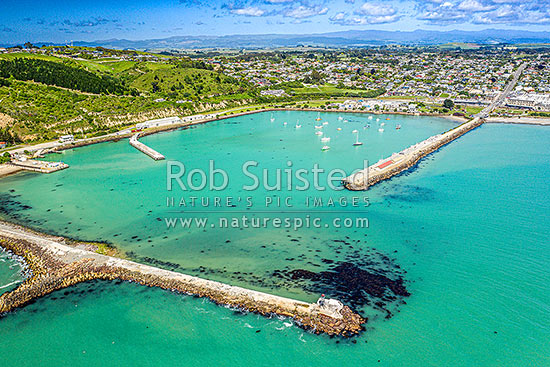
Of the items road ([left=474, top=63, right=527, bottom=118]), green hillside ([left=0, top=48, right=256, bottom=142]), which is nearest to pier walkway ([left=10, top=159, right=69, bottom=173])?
green hillside ([left=0, top=48, right=256, bottom=142])

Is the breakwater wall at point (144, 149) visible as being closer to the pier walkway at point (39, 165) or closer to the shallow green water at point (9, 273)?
the pier walkway at point (39, 165)

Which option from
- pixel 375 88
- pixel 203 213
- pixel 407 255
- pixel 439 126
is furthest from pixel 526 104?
pixel 203 213

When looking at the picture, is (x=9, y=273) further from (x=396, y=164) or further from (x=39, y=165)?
(x=396, y=164)

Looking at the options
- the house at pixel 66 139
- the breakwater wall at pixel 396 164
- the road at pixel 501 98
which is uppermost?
the road at pixel 501 98

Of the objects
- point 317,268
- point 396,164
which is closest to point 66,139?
point 317,268

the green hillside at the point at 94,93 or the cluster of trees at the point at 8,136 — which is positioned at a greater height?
the green hillside at the point at 94,93

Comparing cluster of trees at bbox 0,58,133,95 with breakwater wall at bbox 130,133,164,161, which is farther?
cluster of trees at bbox 0,58,133,95

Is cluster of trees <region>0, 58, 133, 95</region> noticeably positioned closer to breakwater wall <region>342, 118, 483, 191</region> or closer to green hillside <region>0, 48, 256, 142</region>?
green hillside <region>0, 48, 256, 142</region>

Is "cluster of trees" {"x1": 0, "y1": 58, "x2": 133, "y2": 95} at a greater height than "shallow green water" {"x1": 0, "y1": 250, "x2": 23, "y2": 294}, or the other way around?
"cluster of trees" {"x1": 0, "y1": 58, "x2": 133, "y2": 95}

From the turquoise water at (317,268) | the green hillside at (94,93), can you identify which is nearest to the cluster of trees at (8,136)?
the green hillside at (94,93)
